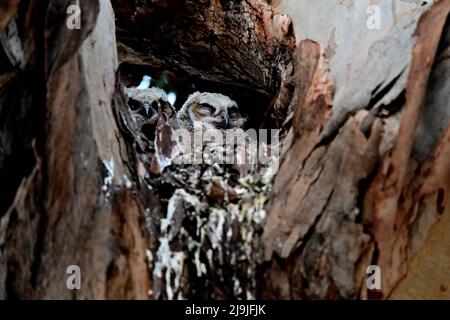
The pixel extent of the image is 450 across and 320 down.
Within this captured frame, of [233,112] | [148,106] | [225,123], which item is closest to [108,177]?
[148,106]

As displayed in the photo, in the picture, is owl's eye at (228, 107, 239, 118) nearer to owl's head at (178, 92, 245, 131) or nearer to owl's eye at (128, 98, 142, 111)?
owl's head at (178, 92, 245, 131)

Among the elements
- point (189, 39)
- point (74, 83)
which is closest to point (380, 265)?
point (74, 83)

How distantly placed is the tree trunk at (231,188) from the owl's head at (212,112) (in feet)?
6.71

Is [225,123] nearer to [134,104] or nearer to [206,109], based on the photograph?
[206,109]

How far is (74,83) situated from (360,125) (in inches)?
27.3

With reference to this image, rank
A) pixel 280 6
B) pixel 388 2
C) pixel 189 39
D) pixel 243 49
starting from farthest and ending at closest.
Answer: pixel 189 39, pixel 243 49, pixel 280 6, pixel 388 2

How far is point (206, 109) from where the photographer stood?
12.5 feet

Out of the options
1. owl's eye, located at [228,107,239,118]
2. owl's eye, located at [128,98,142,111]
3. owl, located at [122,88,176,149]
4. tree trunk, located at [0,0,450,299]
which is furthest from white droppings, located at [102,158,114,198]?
owl's eye, located at [228,107,239,118]

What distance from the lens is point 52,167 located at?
145 centimetres

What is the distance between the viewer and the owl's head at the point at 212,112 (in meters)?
3.71

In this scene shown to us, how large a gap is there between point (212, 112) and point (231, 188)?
7.37 ft

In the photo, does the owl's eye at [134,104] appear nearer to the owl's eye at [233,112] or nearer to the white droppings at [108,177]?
the owl's eye at [233,112]

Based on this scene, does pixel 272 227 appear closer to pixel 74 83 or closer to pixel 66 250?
pixel 66 250

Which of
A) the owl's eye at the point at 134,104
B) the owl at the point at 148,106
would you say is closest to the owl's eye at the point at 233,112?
the owl at the point at 148,106
